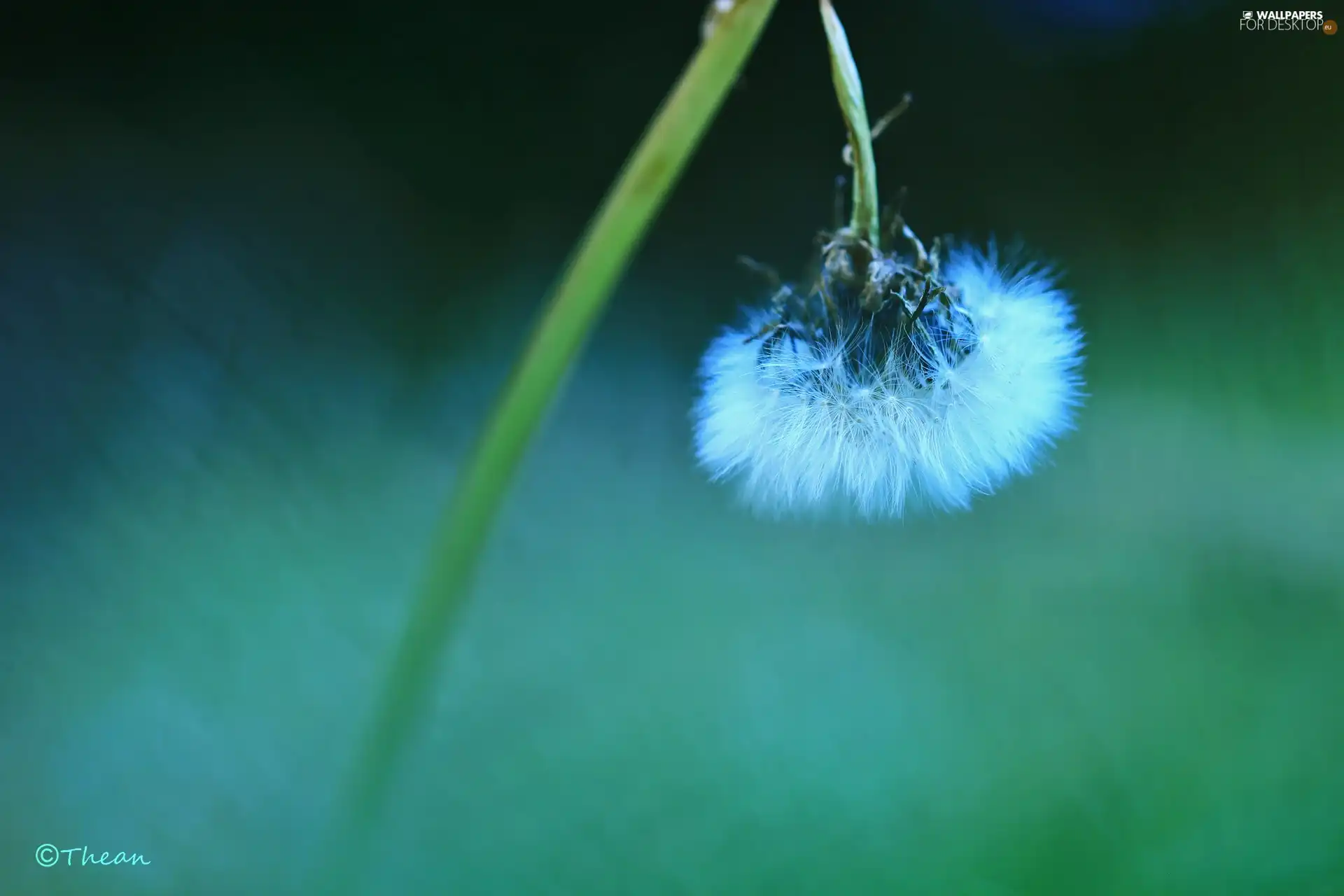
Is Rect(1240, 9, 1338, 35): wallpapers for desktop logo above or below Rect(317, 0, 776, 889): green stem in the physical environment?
above

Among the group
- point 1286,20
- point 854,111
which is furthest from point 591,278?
point 1286,20

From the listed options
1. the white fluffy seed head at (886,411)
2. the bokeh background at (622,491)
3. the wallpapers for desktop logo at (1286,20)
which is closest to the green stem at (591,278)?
the white fluffy seed head at (886,411)

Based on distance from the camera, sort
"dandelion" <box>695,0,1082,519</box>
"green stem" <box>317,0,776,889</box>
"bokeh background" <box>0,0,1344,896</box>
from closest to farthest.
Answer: "green stem" <box>317,0,776,889</box>, "dandelion" <box>695,0,1082,519</box>, "bokeh background" <box>0,0,1344,896</box>

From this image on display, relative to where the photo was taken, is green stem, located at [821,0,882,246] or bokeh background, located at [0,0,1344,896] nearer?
green stem, located at [821,0,882,246]

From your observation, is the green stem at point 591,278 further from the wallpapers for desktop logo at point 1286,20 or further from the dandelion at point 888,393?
the wallpapers for desktop logo at point 1286,20

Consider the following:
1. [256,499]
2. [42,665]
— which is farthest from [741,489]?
[42,665]

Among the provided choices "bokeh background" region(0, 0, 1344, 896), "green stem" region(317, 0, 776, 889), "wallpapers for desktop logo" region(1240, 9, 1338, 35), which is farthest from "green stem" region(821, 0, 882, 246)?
"wallpapers for desktop logo" region(1240, 9, 1338, 35)

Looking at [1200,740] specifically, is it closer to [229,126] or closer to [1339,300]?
[1339,300]

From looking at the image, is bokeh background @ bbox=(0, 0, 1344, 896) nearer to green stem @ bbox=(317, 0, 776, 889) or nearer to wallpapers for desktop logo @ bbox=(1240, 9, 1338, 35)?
wallpapers for desktop logo @ bbox=(1240, 9, 1338, 35)
